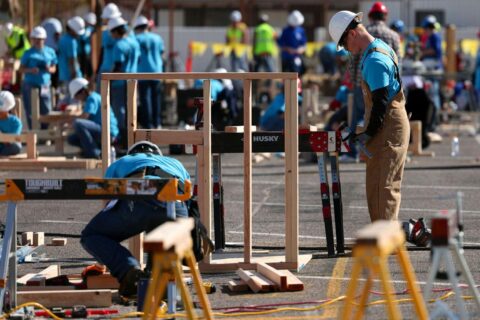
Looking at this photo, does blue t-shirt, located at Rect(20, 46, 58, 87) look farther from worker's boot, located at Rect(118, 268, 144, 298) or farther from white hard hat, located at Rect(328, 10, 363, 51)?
worker's boot, located at Rect(118, 268, 144, 298)

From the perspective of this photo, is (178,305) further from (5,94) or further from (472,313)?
(5,94)

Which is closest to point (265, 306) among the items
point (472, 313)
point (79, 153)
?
point (472, 313)

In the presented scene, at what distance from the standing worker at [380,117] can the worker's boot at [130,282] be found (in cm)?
257

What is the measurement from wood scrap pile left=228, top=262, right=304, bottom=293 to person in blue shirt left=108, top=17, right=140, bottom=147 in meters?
9.80

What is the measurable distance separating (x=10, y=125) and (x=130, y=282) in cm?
1005

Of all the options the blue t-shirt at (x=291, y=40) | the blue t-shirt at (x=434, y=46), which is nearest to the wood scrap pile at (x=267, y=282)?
the blue t-shirt at (x=291, y=40)

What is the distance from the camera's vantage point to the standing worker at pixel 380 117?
10.5 m

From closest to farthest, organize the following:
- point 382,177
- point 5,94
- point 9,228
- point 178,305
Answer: point 9,228, point 178,305, point 382,177, point 5,94

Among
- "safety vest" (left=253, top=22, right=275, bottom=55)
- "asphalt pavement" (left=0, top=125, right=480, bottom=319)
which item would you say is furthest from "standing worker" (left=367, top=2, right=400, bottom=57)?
"safety vest" (left=253, top=22, right=275, bottom=55)

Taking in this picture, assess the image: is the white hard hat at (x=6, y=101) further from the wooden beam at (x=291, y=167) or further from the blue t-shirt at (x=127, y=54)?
the wooden beam at (x=291, y=167)

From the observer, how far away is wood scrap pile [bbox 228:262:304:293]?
927 cm

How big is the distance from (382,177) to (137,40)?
1171 cm

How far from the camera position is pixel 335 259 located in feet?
35.2

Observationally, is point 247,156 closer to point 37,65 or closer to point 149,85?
point 149,85
